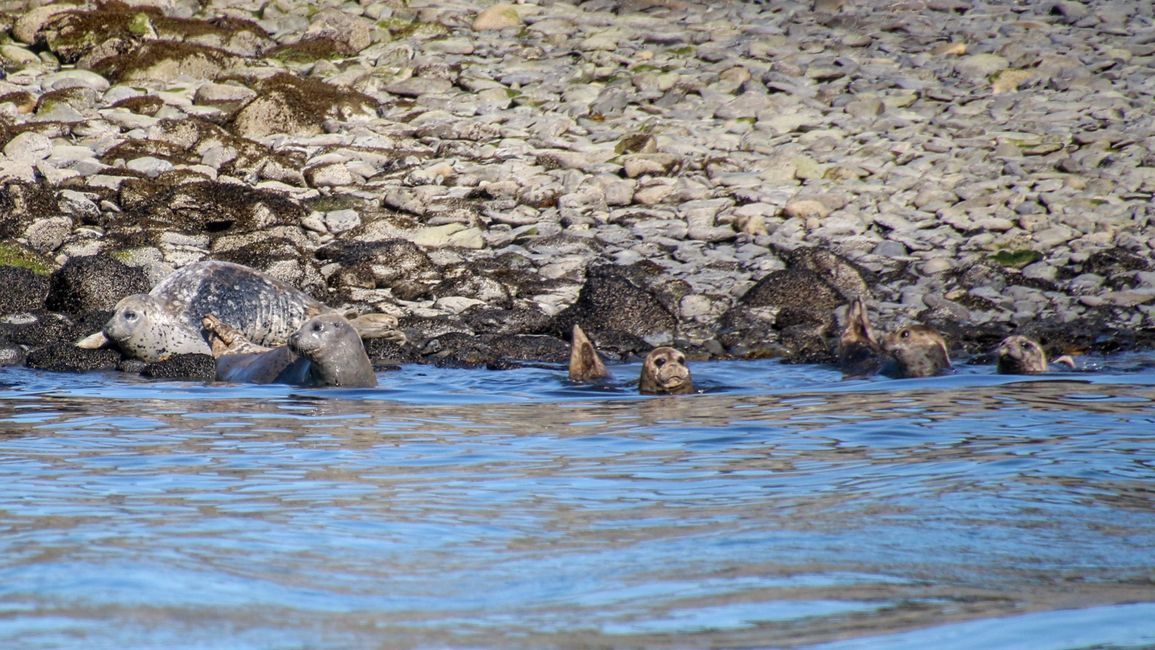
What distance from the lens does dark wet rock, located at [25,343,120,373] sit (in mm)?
10016

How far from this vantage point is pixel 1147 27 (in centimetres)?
1730

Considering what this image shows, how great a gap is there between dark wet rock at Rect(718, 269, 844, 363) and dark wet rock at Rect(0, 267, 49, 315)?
578 centimetres

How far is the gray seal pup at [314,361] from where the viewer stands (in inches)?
347

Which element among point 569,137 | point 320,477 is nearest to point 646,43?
point 569,137

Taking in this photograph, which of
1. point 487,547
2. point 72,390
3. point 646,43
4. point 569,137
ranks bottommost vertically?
point 72,390

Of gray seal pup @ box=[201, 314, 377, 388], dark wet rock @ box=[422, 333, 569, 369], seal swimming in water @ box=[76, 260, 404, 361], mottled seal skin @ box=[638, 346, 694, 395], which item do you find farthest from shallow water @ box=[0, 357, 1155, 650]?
seal swimming in water @ box=[76, 260, 404, 361]

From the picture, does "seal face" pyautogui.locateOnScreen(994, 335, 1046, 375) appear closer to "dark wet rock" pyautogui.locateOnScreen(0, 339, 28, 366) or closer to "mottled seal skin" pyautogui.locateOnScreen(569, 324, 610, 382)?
"mottled seal skin" pyautogui.locateOnScreen(569, 324, 610, 382)

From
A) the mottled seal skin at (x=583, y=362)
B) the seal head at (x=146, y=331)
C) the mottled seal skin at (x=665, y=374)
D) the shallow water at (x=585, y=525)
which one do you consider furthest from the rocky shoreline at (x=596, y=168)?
the shallow water at (x=585, y=525)

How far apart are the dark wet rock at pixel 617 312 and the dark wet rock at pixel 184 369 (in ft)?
9.15

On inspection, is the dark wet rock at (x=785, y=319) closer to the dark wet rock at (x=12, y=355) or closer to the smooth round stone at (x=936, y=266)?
the smooth round stone at (x=936, y=266)

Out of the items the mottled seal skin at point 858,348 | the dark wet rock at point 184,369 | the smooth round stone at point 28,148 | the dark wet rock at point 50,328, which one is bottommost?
the dark wet rock at point 184,369

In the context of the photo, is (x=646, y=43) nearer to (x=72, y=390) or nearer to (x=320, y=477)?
(x=72, y=390)

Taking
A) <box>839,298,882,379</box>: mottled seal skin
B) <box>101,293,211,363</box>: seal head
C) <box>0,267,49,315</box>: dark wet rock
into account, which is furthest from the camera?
<box>0,267,49,315</box>: dark wet rock

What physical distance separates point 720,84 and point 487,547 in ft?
42.1
